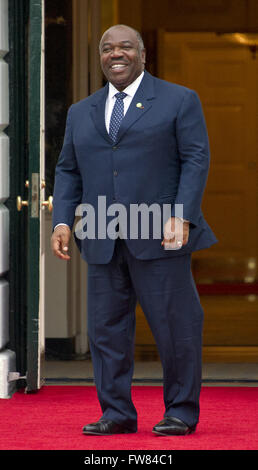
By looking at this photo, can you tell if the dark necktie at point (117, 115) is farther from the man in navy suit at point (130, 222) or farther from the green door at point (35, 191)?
the green door at point (35, 191)

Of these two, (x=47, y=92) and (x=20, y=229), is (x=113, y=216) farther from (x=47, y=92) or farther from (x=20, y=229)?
(x=47, y=92)

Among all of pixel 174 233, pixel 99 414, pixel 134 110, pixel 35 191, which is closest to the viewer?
pixel 174 233

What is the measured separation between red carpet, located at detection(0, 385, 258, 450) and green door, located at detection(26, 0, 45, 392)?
9.2 inches

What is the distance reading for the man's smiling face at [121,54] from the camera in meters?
3.90

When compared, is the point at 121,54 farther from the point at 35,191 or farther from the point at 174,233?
the point at 35,191

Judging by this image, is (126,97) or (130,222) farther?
(126,97)

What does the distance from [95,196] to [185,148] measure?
39cm

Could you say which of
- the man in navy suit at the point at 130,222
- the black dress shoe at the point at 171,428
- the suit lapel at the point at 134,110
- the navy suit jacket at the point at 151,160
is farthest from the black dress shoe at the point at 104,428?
the suit lapel at the point at 134,110

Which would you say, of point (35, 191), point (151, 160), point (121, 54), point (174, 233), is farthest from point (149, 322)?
point (35, 191)

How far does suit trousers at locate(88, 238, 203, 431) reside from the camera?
3.98m

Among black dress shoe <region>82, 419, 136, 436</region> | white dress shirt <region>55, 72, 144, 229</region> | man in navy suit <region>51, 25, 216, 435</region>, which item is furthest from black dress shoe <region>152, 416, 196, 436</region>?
white dress shirt <region>55, 72, 144, 229</region>

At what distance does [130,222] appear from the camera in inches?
154

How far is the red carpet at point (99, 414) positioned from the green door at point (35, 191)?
23 cm

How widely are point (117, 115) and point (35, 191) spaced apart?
44.0 inches
